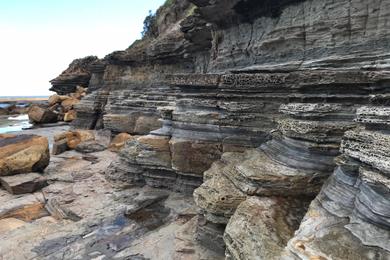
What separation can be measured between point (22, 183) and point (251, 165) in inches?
304

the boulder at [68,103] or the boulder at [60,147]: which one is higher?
the boulder at [68,103]

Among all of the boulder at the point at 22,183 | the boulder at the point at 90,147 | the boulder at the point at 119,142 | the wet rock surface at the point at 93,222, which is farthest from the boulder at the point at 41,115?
the boulder at the point at 22,183

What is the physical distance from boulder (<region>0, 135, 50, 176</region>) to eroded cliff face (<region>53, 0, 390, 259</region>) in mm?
2786

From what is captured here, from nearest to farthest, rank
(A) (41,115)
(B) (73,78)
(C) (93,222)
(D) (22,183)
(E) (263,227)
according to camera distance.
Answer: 1. (E) (263,227)
2. (C) (93,222)
3. (D) (22,183)
4. (A) (41,115)
5. (B) (73,78)

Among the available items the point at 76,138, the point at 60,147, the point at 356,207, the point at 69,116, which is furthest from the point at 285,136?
the point at 69,116

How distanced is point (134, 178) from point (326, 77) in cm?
707

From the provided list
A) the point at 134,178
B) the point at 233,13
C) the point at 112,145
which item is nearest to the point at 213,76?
the point at 233,13

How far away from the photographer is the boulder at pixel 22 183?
9.82 meters

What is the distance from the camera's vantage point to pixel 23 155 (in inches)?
436

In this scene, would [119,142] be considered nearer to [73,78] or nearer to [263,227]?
[263,227]

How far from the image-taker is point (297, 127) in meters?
5.05

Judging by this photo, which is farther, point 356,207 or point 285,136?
point 285,136

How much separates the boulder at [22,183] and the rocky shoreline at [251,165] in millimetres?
44

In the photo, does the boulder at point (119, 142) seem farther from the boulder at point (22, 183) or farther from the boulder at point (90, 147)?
the boulder at point (22, 183)
